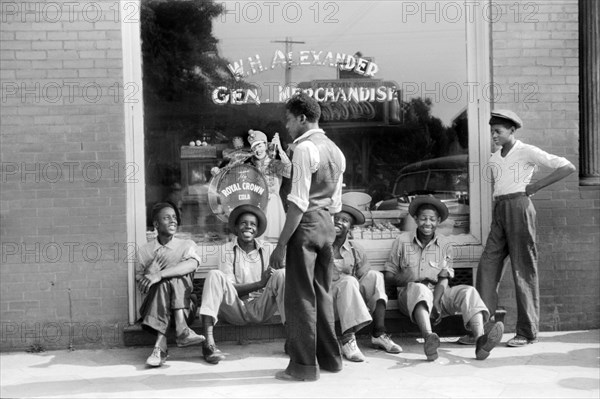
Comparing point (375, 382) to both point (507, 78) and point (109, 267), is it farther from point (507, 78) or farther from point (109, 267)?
point (507, 78)

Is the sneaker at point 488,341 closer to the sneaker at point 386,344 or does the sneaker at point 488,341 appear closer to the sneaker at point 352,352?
the sneaker at point 386,344

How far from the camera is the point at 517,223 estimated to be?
266 inches

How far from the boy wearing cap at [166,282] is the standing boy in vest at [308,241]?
3.13 ft

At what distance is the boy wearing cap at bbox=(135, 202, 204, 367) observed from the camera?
20.8 ft

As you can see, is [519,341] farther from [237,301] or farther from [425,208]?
[237,301]

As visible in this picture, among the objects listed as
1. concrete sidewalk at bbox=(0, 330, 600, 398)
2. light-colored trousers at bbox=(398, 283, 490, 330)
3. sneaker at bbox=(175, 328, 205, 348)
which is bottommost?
concrete sidewalk at bbox=(0, 330, 600, 398)

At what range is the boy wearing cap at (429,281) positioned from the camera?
643 centimetres

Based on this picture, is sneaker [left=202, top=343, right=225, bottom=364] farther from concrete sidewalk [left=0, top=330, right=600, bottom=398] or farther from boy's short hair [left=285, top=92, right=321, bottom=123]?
boy's short hair [left=285, top=92, right=321, bottom=123]

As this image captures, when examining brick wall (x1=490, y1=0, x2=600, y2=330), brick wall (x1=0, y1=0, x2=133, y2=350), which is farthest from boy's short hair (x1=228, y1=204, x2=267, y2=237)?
brick wall (x1=490, y1=0, x2=600, y2=330)

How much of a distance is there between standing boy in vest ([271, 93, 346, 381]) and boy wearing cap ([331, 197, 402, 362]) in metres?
0.42

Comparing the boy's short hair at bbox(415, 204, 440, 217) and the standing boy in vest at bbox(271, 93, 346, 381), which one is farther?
the boy's short hair at bbox(415, 204, 440, 217)

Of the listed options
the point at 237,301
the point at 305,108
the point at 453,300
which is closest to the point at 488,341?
the point at 453,300

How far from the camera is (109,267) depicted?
269 inches

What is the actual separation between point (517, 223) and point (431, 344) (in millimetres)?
1290
